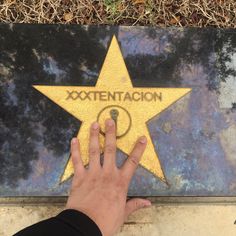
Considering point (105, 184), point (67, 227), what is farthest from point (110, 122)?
point (67, 227)

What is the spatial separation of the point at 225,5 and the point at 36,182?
1339 mm

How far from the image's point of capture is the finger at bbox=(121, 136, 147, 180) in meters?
1.78

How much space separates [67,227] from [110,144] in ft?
1.50

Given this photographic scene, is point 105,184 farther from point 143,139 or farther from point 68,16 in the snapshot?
point 68,16

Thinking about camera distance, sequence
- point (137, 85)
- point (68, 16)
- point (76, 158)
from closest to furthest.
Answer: point (76, 158), point (137, 85), point (68, 16)

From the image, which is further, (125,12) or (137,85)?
(125,12)

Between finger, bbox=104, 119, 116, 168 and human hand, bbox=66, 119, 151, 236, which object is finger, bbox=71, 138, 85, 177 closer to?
human hand, bbox=66, 119, 151, 236

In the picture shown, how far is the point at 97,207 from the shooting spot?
164 centimetres

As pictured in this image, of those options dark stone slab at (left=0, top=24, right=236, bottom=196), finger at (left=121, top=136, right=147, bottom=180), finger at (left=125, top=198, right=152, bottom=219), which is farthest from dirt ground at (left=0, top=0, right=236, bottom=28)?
finger at (left=125, top=198, right=152, bottom=219)

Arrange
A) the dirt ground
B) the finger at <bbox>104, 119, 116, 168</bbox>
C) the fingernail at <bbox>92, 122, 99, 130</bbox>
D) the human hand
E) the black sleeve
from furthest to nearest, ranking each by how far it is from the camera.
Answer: the dirt ground
the fingernail at <bbox>92, 122, 99, 130</bbox>
the finger at <bbox>104, 119, 116, 168</bbox>
the human hand
the black sleeve

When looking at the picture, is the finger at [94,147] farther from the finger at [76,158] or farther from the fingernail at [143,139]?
the fingernail at [143,139]

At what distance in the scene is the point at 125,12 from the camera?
A: 2.20m

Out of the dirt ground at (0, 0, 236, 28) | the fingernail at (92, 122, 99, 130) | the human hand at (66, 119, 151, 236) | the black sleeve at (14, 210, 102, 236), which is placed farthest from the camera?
the dirt ground at (0, 0, 236, 28)

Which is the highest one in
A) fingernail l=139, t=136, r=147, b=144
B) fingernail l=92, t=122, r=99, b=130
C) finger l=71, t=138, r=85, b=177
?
fingernail l=92, t=122, r=99, b=130
